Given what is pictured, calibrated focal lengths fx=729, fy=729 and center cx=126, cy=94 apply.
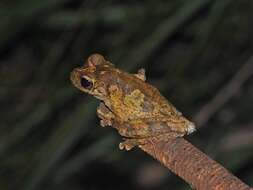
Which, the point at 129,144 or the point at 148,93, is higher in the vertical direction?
the point at 148,93

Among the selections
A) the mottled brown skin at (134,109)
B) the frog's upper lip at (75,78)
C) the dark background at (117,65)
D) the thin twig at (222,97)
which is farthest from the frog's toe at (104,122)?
the thin twig at (222,97)

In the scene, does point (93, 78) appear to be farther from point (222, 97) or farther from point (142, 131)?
point (222, 97)

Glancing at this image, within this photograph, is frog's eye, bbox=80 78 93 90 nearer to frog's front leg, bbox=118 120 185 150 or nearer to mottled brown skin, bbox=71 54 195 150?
mottled brown skin, bbox=71 54 195 150

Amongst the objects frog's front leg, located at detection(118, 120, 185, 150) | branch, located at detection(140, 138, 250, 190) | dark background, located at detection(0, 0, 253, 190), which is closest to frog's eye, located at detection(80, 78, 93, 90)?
frog's front leg, located at detection(118, 120, 185, 150)

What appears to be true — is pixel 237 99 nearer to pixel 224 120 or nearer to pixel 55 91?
pixel 224 120

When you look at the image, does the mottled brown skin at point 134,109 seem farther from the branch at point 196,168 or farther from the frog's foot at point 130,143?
the branch at point 196,168

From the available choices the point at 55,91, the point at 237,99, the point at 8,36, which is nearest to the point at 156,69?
the point at 237,99

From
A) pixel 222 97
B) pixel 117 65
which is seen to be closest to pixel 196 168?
pixel 117 65

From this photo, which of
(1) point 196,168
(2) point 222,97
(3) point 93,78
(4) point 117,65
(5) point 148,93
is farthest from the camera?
(2) point 222,97

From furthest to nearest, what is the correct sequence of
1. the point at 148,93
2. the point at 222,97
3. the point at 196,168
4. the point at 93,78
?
the point at 222,97 < the point at 93,78 < the point at 148,93 < the point at 196,168
